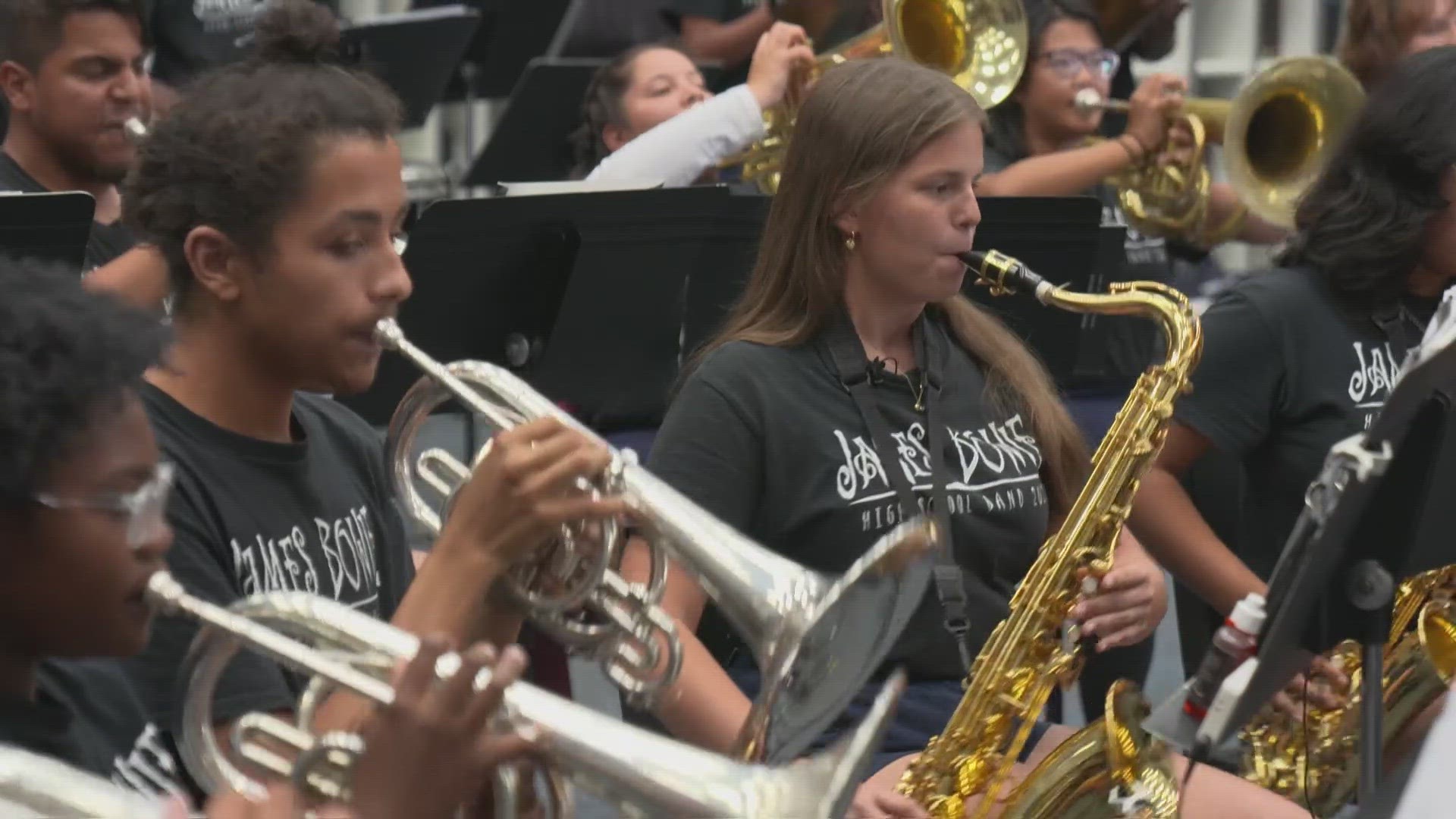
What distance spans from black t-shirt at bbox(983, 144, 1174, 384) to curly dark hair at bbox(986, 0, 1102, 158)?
18 millimetres

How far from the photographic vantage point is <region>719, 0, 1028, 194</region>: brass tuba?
14.3ft

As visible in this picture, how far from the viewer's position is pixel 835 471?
2.59 meters

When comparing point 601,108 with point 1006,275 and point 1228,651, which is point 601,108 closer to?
point 1006,275

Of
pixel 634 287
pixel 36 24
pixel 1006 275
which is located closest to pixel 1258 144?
pixel 634 287

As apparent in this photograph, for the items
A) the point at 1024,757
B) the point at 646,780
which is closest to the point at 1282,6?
the point at 1024,757

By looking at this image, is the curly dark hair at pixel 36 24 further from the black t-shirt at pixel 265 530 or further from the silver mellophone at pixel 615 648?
the silver mellophone at pixel 615 648

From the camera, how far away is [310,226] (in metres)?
2.22

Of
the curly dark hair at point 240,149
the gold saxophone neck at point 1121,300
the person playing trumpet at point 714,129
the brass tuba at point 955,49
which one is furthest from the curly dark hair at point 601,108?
the curly dark hair at point 240,149

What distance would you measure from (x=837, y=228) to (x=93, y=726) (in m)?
1.32

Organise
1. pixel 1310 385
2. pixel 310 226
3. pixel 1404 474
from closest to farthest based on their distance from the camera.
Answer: pixel 1404 474 → pixel 310 226 → pixel 1310 385

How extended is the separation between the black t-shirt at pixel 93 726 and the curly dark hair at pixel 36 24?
1.78 m

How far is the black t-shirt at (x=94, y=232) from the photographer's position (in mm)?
3254

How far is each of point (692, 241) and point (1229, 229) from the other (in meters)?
1.68

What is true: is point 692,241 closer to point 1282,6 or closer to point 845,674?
point 845,674
